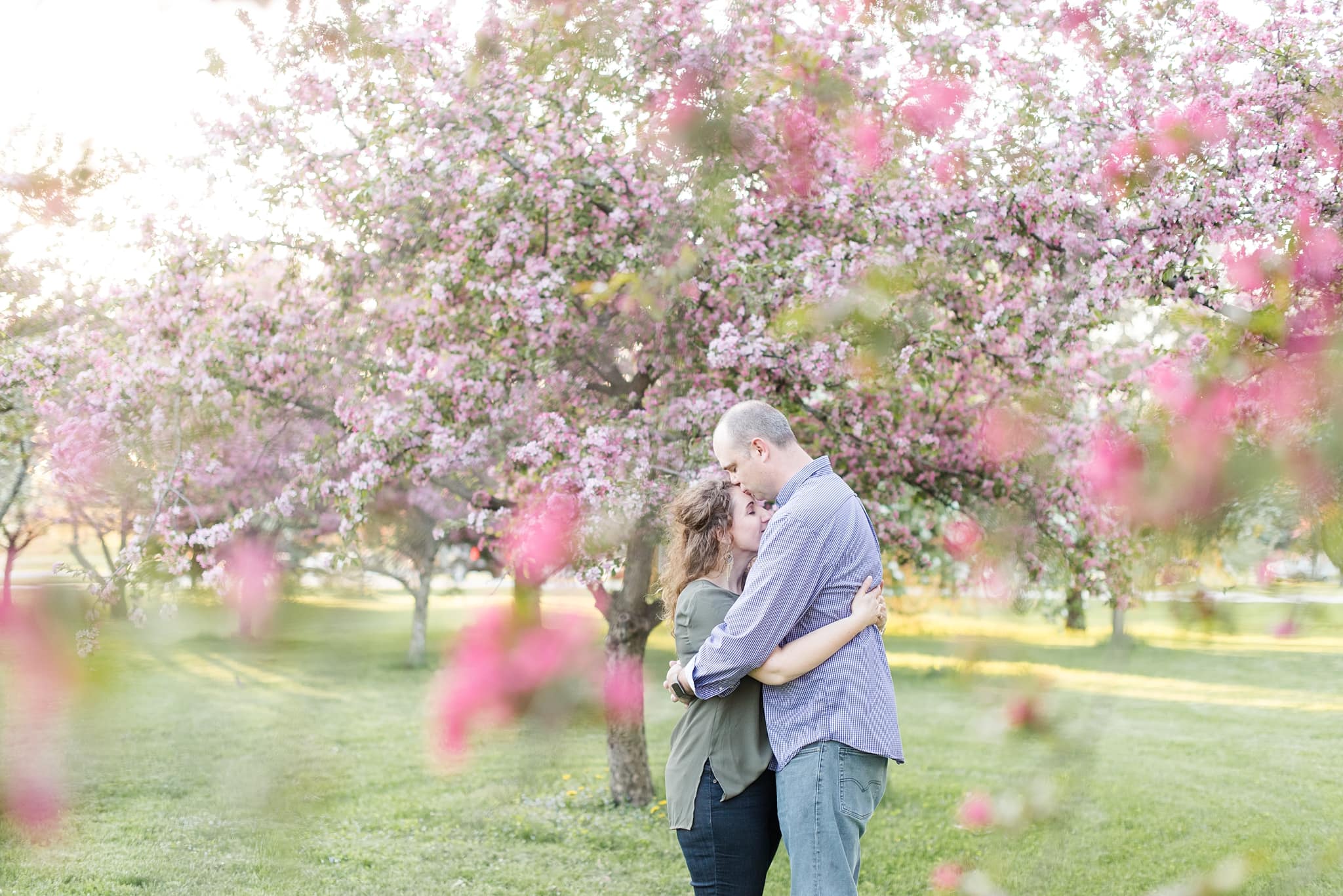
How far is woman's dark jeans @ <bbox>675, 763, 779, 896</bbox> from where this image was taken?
265cm

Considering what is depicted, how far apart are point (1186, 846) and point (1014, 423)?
2997 mm

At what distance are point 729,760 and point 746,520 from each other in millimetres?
608

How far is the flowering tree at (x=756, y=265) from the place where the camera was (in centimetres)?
511

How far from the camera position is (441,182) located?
18.8 ft

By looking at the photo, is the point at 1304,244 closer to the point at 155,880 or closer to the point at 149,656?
the point at 155,880

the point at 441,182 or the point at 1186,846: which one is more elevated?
the point at 441,182

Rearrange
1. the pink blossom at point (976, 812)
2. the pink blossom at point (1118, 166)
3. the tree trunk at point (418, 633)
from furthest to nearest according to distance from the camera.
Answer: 1. the tree trunk at point (418, 633)
2. the pink blossom at point (976, 812)
3. the pink blossom at point (1118, 166)

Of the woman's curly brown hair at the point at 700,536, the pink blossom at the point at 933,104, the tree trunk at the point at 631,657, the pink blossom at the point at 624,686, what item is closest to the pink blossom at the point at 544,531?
the tree trunk at the point at 631,657

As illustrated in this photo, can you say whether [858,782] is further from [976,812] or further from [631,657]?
[976,812]

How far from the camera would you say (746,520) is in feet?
A: 9.50

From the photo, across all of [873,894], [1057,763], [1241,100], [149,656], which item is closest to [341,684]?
[149,656]

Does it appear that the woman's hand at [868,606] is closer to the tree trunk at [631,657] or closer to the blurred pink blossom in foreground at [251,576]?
the blurred pink blossom in foreground at [251,576]

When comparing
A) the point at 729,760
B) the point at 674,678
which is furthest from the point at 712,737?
the point at 674,678

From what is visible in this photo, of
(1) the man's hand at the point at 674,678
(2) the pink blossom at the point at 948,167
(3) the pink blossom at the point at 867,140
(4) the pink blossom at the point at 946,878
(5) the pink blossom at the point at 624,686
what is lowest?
(4) the pink blossom at the point at 946,878
